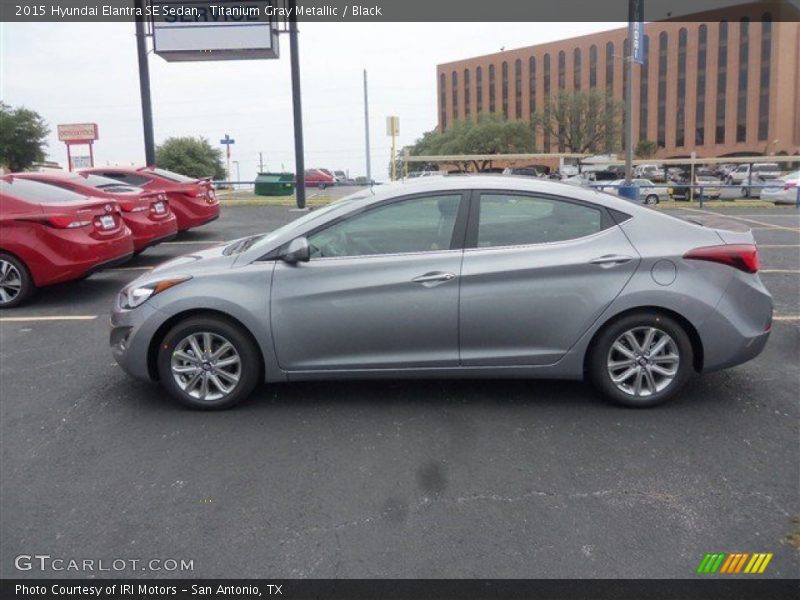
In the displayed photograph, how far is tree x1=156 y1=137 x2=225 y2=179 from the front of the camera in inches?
1705

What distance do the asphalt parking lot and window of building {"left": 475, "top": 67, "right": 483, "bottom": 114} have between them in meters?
97.1

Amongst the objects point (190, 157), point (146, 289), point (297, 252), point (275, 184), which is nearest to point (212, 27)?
point (275, 184)

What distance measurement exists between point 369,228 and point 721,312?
7.78 feet

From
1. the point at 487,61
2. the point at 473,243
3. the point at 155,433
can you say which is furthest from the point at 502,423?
the point at 487,61

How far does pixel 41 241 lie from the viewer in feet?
26.2

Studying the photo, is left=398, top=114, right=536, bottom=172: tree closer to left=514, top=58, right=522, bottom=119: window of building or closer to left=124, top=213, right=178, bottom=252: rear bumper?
left=514, top=58, right=522, bottom=119: window of building

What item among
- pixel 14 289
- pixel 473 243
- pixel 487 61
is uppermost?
pixel 487 61

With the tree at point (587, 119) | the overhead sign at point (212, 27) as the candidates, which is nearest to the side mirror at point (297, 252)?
the overhead sign at point (212, 27)

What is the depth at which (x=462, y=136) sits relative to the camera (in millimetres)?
75062

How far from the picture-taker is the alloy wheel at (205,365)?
472cm

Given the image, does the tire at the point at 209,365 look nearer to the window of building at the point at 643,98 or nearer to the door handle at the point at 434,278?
the door handle at the point at 434,278

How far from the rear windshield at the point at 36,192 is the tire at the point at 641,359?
6569mm

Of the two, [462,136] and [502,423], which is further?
[462,136]
